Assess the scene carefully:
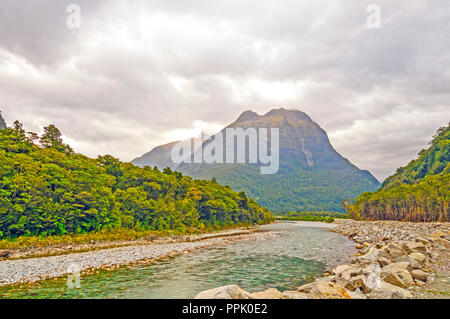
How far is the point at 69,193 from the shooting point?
106ft

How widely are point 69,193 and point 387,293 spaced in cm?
3531

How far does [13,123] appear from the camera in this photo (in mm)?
34125

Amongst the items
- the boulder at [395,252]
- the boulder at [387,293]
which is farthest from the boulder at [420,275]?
the boulder at [395,252]

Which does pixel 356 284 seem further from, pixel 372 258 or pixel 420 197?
pixel 420 197

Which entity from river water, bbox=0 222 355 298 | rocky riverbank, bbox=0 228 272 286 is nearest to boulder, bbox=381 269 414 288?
river water, bbox=0 222 355 298

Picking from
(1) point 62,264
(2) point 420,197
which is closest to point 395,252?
(1) point 62,264

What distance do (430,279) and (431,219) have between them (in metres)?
66.5

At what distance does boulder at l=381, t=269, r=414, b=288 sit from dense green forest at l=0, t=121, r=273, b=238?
3351cm

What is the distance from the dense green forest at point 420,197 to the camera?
202 feet

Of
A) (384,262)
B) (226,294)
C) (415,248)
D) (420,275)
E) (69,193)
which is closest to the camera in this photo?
(226,294)

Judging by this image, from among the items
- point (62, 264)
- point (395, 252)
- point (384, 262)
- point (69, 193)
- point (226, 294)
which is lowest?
point (62, 264)

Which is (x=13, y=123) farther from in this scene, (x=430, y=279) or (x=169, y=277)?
(x=430, y=279)

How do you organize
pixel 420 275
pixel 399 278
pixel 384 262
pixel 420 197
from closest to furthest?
pixel 399 278 → pixel 420 275 → pixel 384 262 → pixel 420 197

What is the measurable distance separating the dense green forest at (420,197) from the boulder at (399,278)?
6229cm
